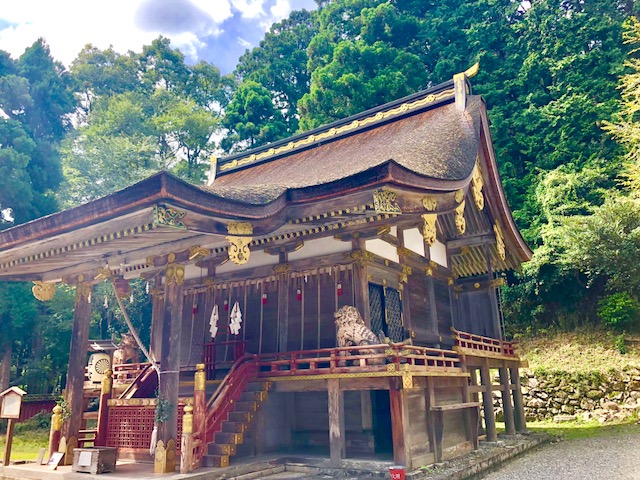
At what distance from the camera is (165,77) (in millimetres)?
43656

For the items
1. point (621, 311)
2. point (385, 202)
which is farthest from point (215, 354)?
point (621, 311)

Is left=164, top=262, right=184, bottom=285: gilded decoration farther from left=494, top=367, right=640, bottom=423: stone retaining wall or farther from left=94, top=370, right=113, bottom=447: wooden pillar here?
left=494, top=367, right=640, bottom=423: stone retaining wall

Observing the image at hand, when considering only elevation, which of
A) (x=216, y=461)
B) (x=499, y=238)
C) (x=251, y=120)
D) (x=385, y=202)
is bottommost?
(x=216, y=461)

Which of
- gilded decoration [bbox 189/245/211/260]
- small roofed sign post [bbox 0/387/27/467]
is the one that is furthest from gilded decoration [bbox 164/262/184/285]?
small roofed sign post [bbox 0/387/27/467]

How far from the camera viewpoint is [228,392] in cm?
851

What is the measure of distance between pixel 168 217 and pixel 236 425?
4090 mm

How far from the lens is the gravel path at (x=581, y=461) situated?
8.40m

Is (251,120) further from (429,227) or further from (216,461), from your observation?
(216,461)

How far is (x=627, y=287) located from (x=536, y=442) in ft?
33.9

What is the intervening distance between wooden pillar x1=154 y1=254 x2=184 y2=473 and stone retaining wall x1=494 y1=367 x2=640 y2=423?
47.2ft

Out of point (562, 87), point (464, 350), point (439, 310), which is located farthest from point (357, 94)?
point (464, 350)

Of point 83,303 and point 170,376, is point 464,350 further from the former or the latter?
point 83,303

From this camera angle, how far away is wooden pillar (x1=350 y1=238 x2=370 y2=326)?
369 inches

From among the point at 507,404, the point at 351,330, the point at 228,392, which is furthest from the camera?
the point at 507,404
